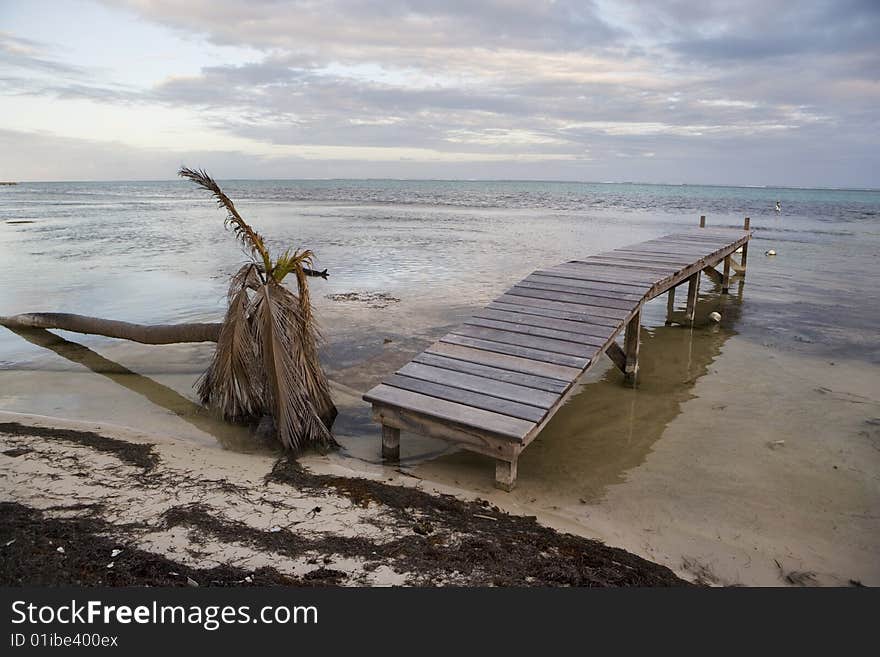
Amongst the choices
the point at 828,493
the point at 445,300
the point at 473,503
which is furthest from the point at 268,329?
the point at 445,300

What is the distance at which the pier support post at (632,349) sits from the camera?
305 inches

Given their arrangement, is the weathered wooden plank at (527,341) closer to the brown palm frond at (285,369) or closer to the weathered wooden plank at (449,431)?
the weathered wooden plank at (449,431)

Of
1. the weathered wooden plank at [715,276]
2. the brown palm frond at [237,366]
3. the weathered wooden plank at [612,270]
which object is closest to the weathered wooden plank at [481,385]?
the brown palm frond at [237,366]

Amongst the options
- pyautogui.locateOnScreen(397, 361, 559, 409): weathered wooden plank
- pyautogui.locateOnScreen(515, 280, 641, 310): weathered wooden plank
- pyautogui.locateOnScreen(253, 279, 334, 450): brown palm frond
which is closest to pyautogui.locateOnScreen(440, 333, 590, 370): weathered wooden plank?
pyautogui.locateOnScreen(397, 361, 559, 409): weathered wooden plank

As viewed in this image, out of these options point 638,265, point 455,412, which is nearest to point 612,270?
point 638,265

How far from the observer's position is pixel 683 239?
13.9m

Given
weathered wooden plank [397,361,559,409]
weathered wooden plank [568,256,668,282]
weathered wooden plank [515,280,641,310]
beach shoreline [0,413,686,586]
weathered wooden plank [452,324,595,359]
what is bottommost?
beach shoreline [0,413,686,586]

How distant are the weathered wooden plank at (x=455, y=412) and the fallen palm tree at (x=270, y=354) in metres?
0.83

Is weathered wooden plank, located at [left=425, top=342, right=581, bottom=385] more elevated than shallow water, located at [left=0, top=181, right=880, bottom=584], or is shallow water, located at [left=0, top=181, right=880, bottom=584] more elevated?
weathered wooden plank, located at [left=425, top=342, right=581, bottom=385]

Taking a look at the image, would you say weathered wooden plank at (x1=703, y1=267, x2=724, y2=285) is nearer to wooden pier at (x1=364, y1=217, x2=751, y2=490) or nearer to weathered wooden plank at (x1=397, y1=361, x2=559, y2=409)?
wooden pier at (x1=364, y1=217, x2=751, y2=490)

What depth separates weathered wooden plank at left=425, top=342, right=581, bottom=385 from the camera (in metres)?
5.49

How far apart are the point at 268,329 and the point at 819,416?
6.15 metres

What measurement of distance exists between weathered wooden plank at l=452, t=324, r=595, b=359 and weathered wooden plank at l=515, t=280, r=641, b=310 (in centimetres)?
145

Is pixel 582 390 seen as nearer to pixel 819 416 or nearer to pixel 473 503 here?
pixel 819 416
